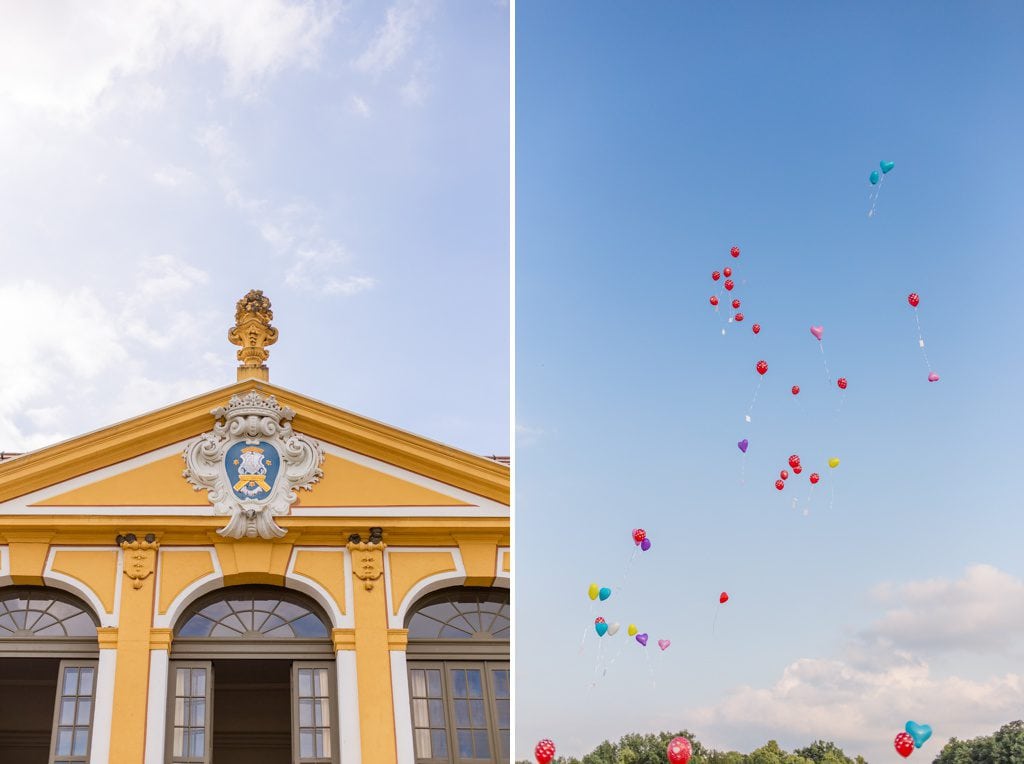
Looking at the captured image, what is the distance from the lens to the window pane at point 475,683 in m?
12.0

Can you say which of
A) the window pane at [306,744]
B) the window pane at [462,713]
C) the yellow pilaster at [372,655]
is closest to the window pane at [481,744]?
the window pane at [462,713]

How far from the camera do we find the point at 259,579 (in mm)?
12234

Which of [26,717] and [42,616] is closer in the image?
[42,616]

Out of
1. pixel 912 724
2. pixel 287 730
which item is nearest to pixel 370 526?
pixel 287 730

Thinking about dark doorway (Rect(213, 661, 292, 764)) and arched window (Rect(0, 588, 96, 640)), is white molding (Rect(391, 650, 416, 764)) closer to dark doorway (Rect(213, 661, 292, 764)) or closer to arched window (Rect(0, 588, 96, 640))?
arched window (Rect(0, 588, 96, 640))

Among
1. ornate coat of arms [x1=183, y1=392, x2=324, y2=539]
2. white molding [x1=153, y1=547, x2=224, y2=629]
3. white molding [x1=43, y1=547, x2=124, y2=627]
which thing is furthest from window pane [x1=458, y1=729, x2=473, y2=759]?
white molding [x1=43, y1=547, x2=124, y2=627]

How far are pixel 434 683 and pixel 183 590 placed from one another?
8.41 feet

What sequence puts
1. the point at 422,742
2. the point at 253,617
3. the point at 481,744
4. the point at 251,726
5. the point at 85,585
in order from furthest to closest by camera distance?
the point at 251,726 → the point at 253,617 → the point at 85,585 → the point at 481,744 → the point at 422,742

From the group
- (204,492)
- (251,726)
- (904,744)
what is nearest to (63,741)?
(204,492)

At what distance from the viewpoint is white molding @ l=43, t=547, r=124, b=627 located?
11.6m

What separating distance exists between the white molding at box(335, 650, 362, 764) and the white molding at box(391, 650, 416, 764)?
35 cm

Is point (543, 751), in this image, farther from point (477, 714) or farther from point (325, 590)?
point (325, 590)

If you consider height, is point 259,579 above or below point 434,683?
above

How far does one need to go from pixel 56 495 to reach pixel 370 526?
3098mm
